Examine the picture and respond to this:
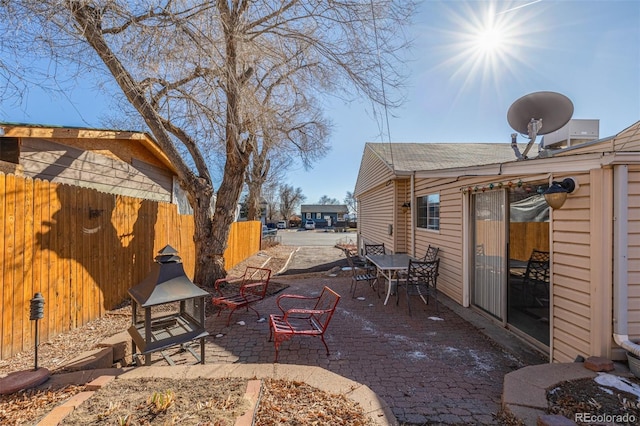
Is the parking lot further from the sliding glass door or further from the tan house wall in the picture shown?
the sliding glass door

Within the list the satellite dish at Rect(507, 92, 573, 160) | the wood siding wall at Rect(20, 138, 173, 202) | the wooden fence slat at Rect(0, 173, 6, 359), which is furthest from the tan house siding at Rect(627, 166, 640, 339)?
the wood siding wall at Rect(20, 138, 173, 202)

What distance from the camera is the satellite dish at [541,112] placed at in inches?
195

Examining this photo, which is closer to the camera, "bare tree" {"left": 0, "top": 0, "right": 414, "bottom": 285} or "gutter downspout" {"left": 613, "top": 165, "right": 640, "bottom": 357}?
"gutter downspout" {"left": 613, "top": 165, "right": 640, "bottom": 357}

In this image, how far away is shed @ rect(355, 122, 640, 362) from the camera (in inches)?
115

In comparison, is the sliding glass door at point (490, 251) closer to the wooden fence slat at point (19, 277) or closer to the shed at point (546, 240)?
the shed at point (546, 240)

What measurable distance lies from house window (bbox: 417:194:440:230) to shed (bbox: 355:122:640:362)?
26 mm

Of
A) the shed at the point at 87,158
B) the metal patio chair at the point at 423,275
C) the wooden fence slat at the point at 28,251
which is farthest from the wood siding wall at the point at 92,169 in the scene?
the metal patio chair at the point at 423,275

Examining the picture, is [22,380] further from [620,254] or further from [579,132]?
[579,132]

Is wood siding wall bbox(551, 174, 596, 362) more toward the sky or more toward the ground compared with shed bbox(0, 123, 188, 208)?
more toward the ground

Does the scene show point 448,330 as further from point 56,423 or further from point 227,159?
point 227,159

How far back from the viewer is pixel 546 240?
4.31 metres

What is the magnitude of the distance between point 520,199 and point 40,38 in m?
6.85

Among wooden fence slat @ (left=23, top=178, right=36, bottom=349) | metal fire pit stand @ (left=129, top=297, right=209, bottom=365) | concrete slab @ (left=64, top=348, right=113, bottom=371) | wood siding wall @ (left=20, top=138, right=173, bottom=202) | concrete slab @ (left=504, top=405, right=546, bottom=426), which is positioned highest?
wood siding wall @ (left=20, top=138, right=173, bottom=202)

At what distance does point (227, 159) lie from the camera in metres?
6.59
